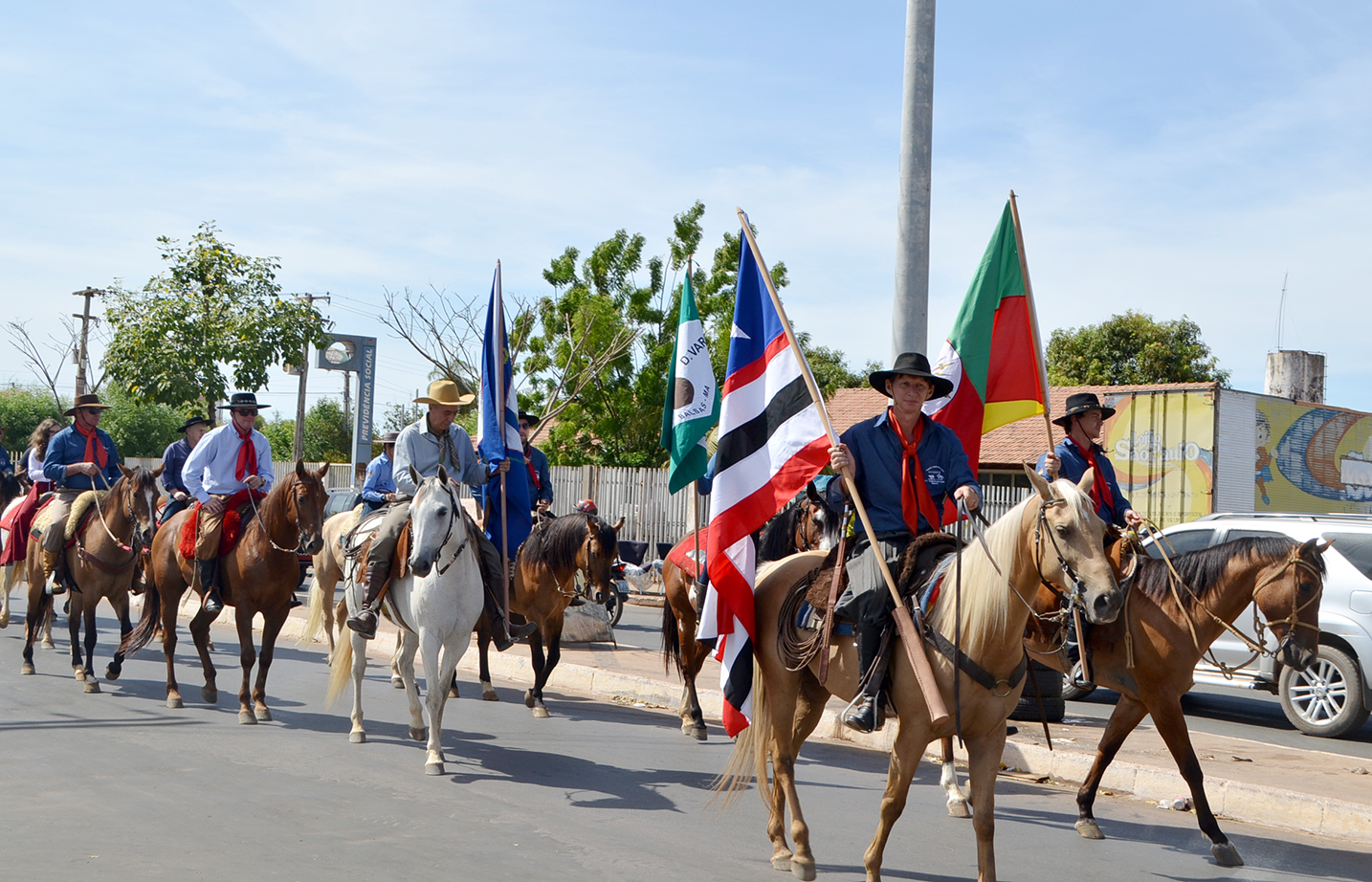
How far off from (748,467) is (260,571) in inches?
206

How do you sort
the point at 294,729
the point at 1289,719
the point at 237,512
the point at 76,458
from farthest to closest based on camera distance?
1. the point at 76,458
2. the point at 1289,719
3. the point at 237,512
4. the point at 294,729

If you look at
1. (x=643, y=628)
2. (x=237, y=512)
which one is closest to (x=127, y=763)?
(x=237, y=512)

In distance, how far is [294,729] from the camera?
8812 mm

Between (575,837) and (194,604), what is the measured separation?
13.9 meters

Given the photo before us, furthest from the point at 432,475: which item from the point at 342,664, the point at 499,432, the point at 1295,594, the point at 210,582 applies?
the point at 1295,594

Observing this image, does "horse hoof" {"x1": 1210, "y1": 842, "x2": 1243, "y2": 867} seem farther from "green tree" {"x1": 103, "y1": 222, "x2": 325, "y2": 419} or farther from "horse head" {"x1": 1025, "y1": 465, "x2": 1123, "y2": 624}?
"green tree" {"x1": 103, "y1": 222, "x2": 325, "y2": 419}

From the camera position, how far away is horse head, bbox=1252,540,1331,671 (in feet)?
22.0

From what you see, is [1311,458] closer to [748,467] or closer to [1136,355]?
[1136,355]

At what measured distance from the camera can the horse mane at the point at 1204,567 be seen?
668 cm

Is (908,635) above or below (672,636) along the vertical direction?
above

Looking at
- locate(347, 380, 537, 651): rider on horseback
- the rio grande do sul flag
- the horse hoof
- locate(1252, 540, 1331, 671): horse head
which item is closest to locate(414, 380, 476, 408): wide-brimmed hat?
locate(347, 380, 537, 651): rider on horseback

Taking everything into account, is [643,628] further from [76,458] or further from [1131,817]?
[1131,817]

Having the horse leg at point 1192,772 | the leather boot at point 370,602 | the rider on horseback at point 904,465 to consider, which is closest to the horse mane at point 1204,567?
the horse leg at point 1192,772

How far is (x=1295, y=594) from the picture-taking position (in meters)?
6.76
